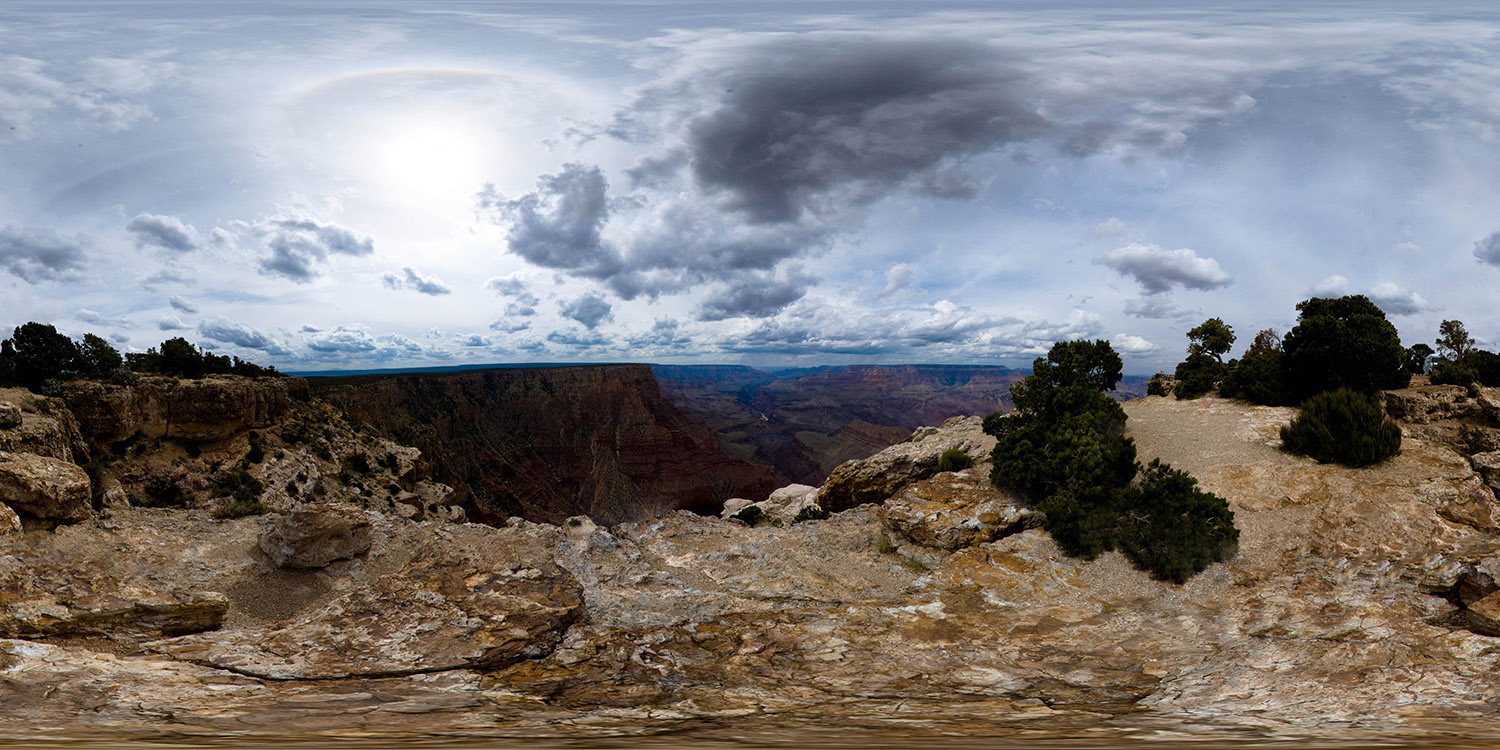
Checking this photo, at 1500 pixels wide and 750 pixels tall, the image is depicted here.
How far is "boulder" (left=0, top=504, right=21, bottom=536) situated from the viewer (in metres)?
10.3

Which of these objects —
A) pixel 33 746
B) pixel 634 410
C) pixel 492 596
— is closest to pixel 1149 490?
pixel 492 596

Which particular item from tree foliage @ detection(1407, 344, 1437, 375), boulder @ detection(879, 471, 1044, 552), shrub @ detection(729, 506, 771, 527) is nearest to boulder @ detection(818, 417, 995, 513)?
shrub @ detection(729, 506, 771, 527)

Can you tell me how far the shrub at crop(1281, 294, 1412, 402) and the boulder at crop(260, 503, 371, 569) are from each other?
90.5 ft

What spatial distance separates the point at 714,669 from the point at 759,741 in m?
3.98

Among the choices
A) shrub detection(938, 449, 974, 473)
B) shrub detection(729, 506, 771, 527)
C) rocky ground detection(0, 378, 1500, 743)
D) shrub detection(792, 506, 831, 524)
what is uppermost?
shrub detection(938, 449, 974, 473)

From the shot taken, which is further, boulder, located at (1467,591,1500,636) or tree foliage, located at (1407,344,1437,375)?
tree foliage, located at (1407,344,1437,375)

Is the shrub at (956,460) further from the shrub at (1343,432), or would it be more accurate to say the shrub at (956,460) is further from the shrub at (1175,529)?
the shrub at (1343,432)

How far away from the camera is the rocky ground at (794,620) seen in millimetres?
6012

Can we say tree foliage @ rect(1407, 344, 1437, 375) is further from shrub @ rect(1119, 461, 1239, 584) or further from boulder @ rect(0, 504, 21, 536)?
boulder @ rect(0, 504, 21, 536)

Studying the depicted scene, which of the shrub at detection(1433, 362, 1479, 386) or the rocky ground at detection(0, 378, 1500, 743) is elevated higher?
the shrub at detection(1433, 362, 1479, 386)

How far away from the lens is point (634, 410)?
11312cm

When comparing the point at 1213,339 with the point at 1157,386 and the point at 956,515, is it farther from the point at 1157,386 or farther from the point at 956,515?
the point at 956,515

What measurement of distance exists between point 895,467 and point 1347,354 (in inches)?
571

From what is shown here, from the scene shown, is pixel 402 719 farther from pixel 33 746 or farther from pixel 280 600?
pixel 280 600
